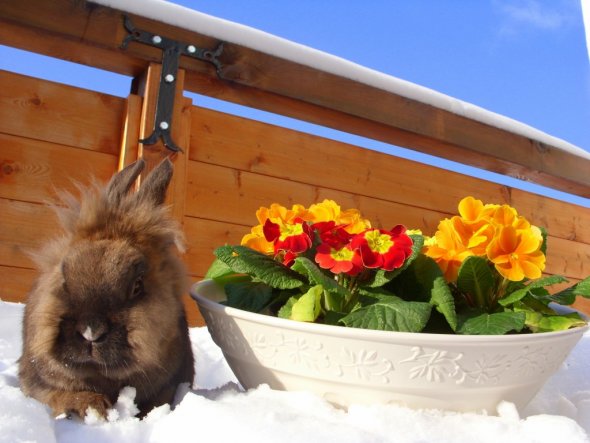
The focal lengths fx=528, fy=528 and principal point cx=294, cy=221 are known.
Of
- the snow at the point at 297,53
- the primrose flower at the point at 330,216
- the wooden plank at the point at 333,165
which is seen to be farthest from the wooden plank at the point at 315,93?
the primrose flower at the point at 330,216

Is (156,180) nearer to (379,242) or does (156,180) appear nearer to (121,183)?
(121,183)

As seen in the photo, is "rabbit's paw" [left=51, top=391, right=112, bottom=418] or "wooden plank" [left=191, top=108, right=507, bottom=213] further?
"wooden plank" [left=191, top=108, right=507, bottom=213]

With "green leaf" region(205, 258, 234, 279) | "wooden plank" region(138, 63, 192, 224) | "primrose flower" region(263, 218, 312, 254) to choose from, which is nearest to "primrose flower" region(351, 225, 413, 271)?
"primrose flower" region(263, 218, 312, 254)

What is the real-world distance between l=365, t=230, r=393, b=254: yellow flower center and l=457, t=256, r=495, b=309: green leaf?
156mm

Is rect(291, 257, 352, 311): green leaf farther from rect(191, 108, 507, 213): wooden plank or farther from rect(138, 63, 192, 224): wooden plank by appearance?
rect(191, 108, 507, 213): wooden plank

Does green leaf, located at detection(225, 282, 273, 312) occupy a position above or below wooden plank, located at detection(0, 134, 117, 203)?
below

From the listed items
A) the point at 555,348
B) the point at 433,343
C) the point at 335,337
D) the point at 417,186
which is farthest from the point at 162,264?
the point at 417,186

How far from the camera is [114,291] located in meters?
0.95

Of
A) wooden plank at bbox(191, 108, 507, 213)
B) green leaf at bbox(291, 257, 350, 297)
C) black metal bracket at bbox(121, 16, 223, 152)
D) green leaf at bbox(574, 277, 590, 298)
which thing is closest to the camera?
green leaf at bbox(291, 257, 350, 297)

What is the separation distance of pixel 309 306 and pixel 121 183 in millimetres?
490

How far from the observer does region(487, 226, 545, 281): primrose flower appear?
1054 millimetres

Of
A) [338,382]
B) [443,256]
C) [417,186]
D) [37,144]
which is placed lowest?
[338,382]

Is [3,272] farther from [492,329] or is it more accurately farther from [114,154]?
[492,329]

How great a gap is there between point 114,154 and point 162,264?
1.81 metres
